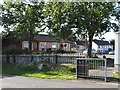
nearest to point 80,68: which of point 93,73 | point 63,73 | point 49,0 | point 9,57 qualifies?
point 93,73


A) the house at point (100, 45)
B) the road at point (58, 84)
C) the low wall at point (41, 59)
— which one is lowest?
the road at point (58, 84)

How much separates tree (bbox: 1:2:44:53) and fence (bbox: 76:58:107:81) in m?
14.9

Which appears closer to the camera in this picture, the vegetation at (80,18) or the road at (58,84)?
the road at (58,84)

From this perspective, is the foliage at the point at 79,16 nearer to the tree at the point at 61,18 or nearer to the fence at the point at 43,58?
the tree at the point at 61,18

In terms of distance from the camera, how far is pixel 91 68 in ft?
52.4

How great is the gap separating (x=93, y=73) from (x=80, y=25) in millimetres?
5370

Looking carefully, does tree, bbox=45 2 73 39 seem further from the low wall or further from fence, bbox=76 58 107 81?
fence, bbox=76 58 107 81

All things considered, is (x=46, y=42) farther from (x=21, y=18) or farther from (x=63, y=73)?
(x=63, y=73)

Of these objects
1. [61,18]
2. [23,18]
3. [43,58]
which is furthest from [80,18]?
[23,18]

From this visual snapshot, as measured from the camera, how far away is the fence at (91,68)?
50.6ft

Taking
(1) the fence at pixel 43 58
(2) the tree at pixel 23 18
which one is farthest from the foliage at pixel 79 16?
(2) the tree at pixel 23 18

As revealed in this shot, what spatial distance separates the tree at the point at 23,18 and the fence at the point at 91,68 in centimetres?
1495

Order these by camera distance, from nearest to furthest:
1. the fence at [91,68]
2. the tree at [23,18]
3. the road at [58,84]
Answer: the road at [58,84] < the fence at [91,68] < the tree at [23,18]

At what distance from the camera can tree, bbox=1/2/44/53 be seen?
30742 mm
